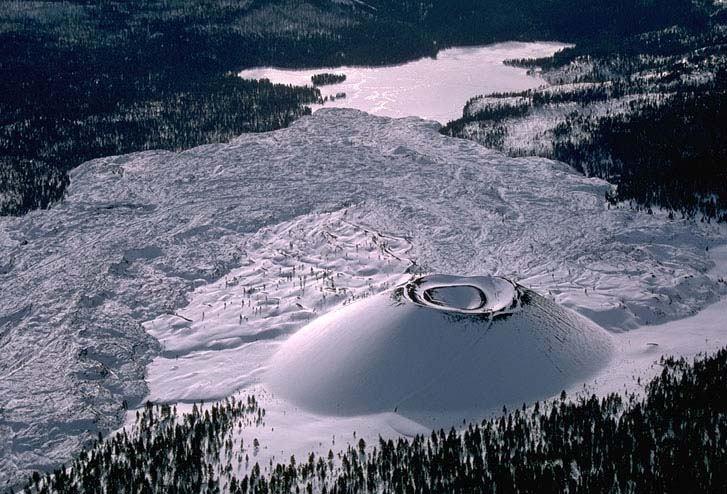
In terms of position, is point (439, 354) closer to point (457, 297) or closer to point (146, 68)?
point (457, 297)

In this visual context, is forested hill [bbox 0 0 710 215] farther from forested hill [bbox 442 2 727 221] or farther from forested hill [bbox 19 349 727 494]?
forested hill [bbox 19 349 727 494]

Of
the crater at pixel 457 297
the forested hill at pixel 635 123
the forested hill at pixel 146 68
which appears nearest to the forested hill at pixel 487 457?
the crater at pixel 457 297

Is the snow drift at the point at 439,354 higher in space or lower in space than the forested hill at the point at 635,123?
lower

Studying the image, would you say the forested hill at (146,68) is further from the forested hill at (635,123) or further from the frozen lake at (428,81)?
the forested hill at (635,123)

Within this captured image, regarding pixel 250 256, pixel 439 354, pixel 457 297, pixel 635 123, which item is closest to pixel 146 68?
pixel 635 123

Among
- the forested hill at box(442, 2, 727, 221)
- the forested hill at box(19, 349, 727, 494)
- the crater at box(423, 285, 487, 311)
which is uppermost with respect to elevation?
the forested hill at box(442, 2, 727, 221)

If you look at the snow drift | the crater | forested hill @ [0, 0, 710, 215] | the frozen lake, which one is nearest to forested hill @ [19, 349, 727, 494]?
the snow drift
